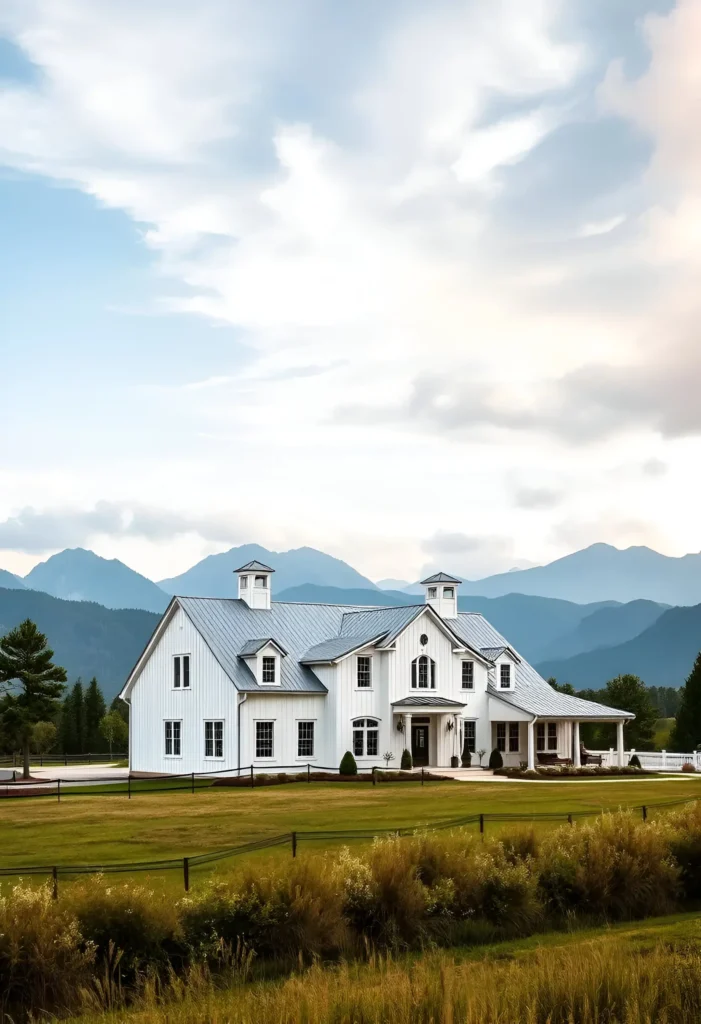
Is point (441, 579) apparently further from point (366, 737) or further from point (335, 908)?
point (335, 908)

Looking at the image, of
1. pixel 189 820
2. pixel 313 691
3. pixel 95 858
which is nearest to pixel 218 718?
pixel 313 691

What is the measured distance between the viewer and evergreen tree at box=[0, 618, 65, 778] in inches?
2184

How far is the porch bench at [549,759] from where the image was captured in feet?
190

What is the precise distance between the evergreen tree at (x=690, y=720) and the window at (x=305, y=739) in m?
19.9

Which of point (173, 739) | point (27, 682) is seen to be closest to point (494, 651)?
point (173, 739)

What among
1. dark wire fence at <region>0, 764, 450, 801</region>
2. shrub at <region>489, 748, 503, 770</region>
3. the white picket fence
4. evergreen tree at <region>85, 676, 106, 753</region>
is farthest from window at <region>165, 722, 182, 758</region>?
evergreen tree at <region>85, 676, 106, 753</region>

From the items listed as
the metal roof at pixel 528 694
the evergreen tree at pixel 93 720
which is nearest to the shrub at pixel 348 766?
the metal roof at pixel 528 694

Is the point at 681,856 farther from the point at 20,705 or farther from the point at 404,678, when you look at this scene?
the point at 20,705

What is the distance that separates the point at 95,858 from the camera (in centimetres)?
2305

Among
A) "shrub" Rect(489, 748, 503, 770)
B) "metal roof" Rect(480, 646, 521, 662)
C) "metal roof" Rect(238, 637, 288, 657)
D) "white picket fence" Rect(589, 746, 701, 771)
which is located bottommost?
"white picket fence" Rect(589, 746, 701, 771)

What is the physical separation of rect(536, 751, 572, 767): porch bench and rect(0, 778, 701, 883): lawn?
11058 mm

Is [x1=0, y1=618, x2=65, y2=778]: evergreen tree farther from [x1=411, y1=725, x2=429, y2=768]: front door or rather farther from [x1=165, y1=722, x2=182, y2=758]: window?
[x1=411, y1=725, x2=429, y2=768]: front door

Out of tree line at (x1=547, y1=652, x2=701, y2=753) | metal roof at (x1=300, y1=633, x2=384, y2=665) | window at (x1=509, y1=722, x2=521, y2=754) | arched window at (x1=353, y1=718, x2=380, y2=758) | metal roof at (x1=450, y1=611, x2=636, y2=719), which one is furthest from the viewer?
tree line at (x1=547, y1=652, x2=701, y2=753)

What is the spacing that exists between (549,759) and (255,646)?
616 inches
